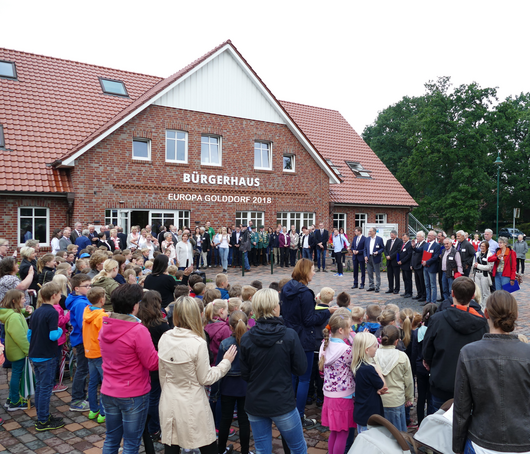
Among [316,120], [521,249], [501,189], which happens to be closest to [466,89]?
[501,189]

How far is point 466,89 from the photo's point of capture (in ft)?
125

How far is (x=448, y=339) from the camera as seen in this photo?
3.92 metres

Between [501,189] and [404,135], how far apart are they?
39.0 ft

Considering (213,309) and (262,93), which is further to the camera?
(262,93)

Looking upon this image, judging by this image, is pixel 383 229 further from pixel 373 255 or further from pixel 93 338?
pixel 93 338

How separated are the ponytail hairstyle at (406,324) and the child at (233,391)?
1830mm

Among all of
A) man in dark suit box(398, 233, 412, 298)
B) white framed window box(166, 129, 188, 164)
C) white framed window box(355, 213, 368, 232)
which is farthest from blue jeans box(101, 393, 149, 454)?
white framed window box(355, 213, 368, 232)

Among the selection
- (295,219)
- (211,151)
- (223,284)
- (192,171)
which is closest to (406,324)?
(223,284)

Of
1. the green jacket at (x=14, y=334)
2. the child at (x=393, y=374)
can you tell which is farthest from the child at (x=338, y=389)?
the green jacket at (x=14, y=334)

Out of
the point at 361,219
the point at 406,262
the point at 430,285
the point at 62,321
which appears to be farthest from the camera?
the point at 361,219

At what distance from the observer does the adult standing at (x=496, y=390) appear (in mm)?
2551

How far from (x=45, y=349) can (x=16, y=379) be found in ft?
2.93

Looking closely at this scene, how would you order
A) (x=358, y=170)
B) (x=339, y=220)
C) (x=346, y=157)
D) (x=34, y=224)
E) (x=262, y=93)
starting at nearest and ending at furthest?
1. (x=34, y=224)
2. (x=262, y=93)
3. (x=339, y=220)
4. (x=358, y=170)
5. (x=346, y=157)

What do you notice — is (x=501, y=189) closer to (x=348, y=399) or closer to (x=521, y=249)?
(x=521, y=249)
